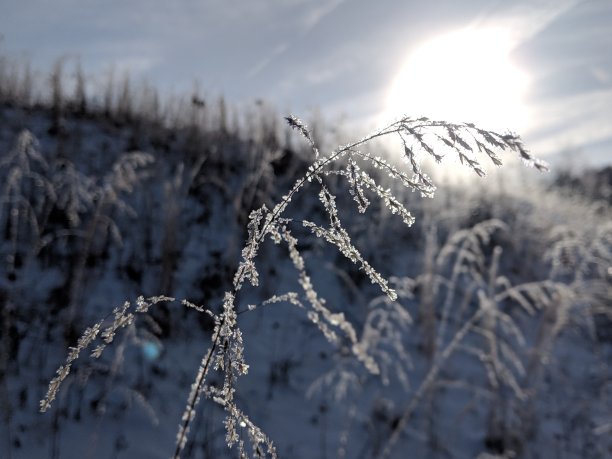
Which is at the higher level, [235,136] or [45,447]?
[235,136]

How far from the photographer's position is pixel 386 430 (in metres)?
3.42

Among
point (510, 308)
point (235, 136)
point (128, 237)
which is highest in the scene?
point (235, 136)

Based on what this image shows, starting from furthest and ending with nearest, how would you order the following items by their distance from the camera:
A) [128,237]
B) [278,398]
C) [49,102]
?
[49,102] < [128,237] < [278,398]

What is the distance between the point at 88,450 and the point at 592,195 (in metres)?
18.0

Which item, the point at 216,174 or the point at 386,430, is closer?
the point at 386,430

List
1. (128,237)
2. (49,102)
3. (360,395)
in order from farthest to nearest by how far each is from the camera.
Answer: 1. (49,102)
2. (128,237)
3. (360,395)

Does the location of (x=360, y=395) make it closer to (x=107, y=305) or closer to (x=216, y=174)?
(x=107, y=305)

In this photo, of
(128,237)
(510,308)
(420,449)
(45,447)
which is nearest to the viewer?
(45,447)

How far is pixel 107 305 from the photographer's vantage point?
3.87 meters

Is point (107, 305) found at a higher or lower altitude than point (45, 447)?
higher

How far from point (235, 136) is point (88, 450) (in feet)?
19.9

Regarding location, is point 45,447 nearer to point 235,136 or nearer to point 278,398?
point 278,398

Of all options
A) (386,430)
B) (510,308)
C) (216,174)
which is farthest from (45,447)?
(510,308)

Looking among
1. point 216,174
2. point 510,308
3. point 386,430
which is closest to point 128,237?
point 216,174
